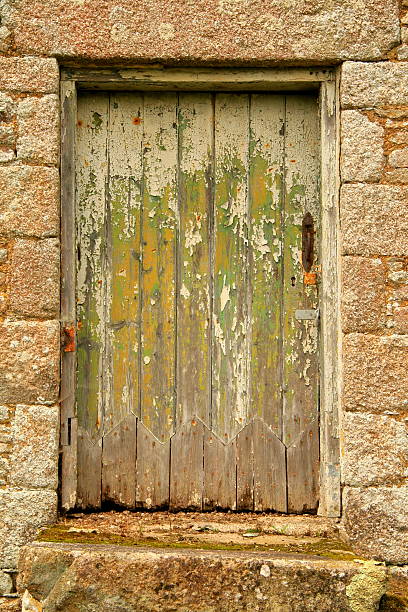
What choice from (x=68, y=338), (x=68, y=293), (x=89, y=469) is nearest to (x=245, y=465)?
(x=89, y=469)

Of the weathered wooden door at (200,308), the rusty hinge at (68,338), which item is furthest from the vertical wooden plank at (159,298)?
the rusty hinge at (68,338)

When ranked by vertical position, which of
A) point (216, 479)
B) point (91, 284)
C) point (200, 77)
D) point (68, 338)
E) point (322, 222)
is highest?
point (200, 77)

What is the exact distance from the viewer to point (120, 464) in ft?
11.9

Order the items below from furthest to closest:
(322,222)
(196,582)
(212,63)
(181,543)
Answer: (322,222) < (212,63) < (181,543) < (196,582)

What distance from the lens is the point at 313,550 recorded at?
10.6 feet

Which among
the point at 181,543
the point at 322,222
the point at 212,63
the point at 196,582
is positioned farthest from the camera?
the point at 322,222

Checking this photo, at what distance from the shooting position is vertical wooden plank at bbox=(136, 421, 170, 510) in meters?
3.63

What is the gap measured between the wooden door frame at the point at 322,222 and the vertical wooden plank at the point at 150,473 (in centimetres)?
31

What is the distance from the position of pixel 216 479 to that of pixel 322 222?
1.29m

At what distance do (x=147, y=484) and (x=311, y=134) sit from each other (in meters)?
1.82

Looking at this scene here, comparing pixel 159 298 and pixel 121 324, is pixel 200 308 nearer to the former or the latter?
pixel 159 298

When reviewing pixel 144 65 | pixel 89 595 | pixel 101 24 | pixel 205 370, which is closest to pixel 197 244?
pixel 205 370

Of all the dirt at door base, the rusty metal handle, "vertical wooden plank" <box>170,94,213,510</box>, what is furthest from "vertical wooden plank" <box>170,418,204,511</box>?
the rusty metal handle

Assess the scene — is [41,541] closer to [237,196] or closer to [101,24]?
[237,196]
